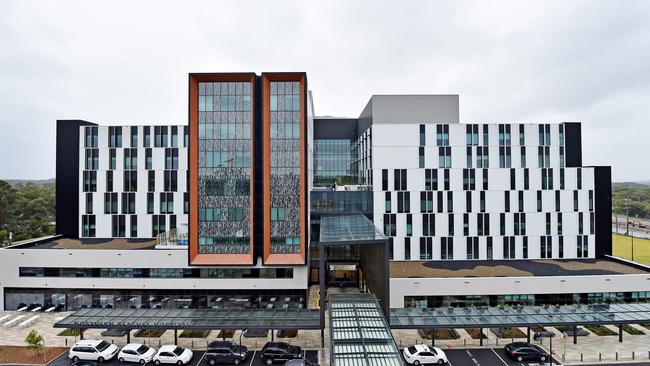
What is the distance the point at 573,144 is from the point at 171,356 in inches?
2056

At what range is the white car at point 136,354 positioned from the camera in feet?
87.2

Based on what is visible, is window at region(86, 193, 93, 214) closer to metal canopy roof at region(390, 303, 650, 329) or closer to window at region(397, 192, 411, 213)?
window at region(397, 192, 411, 213)

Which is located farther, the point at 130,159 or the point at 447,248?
the point at 130,159

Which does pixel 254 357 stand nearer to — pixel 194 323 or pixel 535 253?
pixel 194 323

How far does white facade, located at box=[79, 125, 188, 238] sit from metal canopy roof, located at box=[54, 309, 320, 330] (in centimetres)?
1994

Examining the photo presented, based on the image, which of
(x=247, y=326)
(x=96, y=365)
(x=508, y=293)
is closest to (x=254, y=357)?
(x=247, y=326)

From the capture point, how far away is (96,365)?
25859 millimetres

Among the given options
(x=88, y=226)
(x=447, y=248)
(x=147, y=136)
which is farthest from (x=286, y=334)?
(x=88, y=226)

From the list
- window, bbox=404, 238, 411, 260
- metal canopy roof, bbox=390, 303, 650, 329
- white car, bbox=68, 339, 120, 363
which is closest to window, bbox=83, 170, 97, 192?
→ white car, bbox=68, 339, 120, 363

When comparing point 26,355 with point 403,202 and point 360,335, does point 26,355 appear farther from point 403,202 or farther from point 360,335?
point 403,202

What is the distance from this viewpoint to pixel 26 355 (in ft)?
90.7

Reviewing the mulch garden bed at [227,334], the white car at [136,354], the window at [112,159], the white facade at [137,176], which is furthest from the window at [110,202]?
the mulch garden bed at [227,334]

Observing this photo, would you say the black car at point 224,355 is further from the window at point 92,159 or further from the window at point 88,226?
the window at point 92,159

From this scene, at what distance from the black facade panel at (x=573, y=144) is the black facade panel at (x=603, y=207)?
2.54 meters
